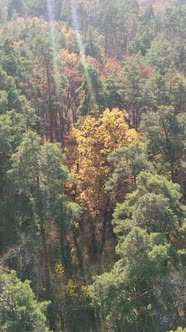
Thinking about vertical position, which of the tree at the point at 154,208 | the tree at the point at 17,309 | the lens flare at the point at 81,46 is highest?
the lens flare at the point at 81,46

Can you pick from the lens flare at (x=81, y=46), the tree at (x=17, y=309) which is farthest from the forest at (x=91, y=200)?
the lens flare at (x=81, y=46)

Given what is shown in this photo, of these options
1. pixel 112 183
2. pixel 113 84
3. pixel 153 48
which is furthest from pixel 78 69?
pixel 112 183

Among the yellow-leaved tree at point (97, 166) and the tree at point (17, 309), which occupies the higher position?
the yellow-leaved tree at point (97, 166)

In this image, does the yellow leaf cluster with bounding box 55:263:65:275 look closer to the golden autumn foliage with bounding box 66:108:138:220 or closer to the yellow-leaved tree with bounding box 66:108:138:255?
the yellow-leaved tree with bounding box 66:108:138:255

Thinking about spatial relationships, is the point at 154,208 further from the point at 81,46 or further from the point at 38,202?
the point at 81,46

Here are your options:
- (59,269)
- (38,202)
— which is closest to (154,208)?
(38,202)

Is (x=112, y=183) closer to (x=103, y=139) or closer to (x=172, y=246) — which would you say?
(x=103, y=139)

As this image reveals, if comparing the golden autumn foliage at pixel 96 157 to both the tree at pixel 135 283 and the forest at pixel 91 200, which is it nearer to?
the forest at pixel 91 200

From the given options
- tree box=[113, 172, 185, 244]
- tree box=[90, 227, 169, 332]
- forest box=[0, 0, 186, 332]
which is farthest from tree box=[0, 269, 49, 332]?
tree box=[113, 172, 185, 244]
